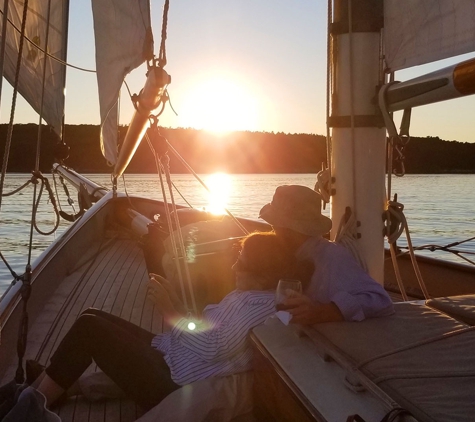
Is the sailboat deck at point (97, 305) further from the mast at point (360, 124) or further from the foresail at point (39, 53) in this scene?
the foresail at point (39, 53)

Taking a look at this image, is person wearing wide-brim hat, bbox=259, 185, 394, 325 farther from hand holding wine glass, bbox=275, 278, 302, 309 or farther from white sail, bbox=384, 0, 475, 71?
white sail, bbox=384, 0, 475, 71

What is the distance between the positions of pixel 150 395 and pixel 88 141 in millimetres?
29771

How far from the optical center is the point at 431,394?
1388 mm

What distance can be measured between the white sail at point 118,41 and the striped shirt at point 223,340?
1.08m

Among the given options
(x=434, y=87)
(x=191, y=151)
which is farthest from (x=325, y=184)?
(x=191, y=151)

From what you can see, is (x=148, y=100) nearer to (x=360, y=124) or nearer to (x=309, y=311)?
(x=360, y=124)

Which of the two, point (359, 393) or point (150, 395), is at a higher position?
point (359, 393)

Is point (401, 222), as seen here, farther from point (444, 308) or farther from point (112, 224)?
point (112, 224)

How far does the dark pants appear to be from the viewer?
2270 mm

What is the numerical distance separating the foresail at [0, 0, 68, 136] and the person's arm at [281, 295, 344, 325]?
9.52 feet

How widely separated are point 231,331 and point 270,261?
0.27 m

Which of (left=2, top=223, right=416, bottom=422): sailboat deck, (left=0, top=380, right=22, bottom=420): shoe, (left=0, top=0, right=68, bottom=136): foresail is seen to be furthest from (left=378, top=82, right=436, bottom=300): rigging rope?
(left=0, top=0, right=68, bottom=136): foresail

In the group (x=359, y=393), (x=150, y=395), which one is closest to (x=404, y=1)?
(x=359, y=393)

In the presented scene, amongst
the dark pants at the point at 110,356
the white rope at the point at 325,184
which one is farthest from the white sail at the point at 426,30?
the dark pants at the point at 110,356
